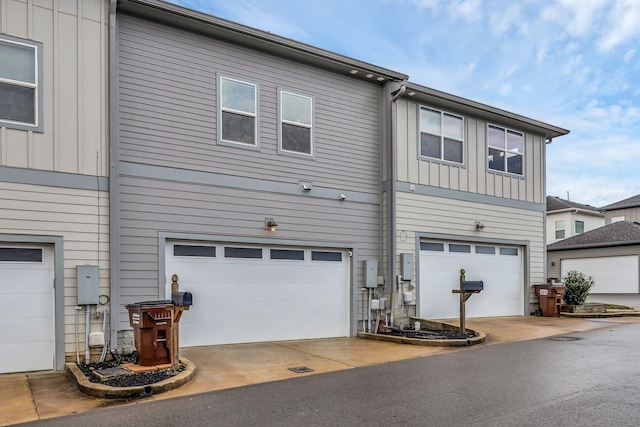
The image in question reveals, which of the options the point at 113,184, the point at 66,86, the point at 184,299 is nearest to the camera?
the point at 184,299

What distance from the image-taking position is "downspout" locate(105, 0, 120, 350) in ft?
26.6

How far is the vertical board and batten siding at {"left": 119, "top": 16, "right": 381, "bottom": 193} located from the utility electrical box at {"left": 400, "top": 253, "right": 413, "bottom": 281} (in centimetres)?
173

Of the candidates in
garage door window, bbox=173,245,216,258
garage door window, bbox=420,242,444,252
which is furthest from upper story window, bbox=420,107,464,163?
garage door window, bbox=173,245,216,258

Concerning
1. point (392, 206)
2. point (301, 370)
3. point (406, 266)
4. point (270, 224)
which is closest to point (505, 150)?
point (392, 206)

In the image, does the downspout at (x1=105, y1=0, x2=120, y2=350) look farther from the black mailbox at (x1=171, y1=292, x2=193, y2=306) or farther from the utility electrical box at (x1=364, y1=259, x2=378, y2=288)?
the utility electrical box at (x1=364, y1=259, x2=378, y2=288)

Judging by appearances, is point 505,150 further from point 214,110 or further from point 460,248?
point 214,110

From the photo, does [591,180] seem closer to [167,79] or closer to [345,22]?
[345,22]

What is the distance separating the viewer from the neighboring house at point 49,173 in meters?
7.57

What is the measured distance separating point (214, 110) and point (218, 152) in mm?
846

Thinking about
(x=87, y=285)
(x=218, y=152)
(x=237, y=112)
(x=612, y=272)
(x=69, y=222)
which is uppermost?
(x=237, y=112)

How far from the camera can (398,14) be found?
17875 mm

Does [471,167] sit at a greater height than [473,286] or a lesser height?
greater

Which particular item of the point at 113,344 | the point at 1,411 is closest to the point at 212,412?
the point at 1,411

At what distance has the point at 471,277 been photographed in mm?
13086
